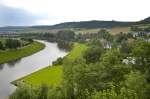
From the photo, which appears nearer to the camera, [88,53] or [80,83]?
[80,83]

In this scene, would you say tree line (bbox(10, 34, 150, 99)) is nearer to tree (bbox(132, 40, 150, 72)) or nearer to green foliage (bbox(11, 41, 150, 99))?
green foliage (bbox(11, 41, 150, 99))

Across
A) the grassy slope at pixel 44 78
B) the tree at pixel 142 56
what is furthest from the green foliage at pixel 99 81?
the grassy slope at pixel 44 78

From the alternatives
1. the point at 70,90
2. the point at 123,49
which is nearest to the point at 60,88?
the point at 70,90

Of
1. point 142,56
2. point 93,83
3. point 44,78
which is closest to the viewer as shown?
point 93,83

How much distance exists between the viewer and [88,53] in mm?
86500

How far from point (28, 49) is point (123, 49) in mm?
59110

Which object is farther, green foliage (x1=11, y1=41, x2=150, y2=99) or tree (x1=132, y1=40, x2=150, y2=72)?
tree (x1=132, y1=40, x2=150, y2=72)

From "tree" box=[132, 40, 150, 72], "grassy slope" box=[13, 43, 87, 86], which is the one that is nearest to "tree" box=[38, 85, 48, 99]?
"grassy slope" box=[13, 43, 87, 86]

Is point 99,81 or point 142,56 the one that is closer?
point 99,81

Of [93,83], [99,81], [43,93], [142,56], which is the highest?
[142,56]

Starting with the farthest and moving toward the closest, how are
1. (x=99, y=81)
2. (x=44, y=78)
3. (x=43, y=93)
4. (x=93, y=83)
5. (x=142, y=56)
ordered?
1. (x=44, y=78)
2. (x=142, y=56)
3. (x=99, y=81)
4. (x=93, y=83)
5. (x=43, y=93)

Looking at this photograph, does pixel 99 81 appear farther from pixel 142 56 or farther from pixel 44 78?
Answer: pixel 44 78

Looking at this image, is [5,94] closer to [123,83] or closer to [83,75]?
[83,75]

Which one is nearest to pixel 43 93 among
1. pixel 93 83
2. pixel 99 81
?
pixel 93 83
